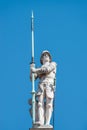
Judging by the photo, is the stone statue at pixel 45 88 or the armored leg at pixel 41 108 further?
the stone statue at pixel 45 88

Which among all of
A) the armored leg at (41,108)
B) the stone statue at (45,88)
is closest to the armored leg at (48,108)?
the stone statue at (45,88)

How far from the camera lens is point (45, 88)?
2881cm

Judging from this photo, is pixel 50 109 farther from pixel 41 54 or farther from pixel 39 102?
pixel 41 54

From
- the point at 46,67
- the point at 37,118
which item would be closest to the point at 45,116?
the point at 37,118

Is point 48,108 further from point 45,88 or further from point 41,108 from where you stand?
point 45,88

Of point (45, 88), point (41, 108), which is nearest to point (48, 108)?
point (41, 108)

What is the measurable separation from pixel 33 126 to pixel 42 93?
1.70 meters

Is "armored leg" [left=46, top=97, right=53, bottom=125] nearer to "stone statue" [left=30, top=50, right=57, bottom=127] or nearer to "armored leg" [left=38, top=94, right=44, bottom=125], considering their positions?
"stone statue" [left=30, top=50, right=57, bottom=127]

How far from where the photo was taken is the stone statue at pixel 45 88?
28.3 m

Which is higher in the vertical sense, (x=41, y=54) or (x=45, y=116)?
(x=41, y=54)

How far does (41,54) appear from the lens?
96.8 feet

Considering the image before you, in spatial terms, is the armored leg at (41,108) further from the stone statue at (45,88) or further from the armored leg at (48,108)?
the armored leg at (48,108)

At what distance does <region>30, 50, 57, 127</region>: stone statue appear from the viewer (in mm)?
28281

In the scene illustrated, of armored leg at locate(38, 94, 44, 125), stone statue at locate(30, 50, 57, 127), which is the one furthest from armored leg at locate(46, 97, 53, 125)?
armored leg at locate(38, 94, 44, 125)
